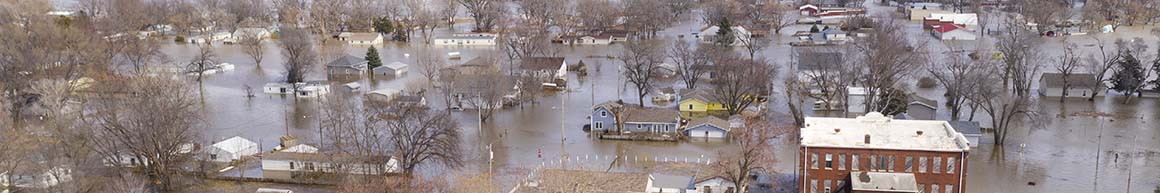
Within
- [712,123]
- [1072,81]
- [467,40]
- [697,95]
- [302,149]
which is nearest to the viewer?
[302,149]

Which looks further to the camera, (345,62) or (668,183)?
(345,62)

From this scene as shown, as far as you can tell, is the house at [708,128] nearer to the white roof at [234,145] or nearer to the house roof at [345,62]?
the white roof at [234,145]

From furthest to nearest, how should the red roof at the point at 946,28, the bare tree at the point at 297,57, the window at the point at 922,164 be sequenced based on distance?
the red roof at the point at 946,28 < the bare tree at the point at 297,57 < the window at the point at 922,164

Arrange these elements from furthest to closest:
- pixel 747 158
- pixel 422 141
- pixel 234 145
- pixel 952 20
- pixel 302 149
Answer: pixel 952 20, pixel 234 145, pixel 302 149, pixel 422 141, pixel 747 158

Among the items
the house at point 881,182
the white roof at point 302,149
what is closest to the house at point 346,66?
the white roof at point 302,149

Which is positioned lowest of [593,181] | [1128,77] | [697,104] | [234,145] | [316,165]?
[316,165]

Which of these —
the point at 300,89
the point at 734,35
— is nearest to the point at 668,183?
the point at 300,89

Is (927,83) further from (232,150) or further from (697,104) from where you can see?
(232,150)

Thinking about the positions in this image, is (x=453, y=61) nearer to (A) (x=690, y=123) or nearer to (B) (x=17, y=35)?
(B) (x=17, y=35)
